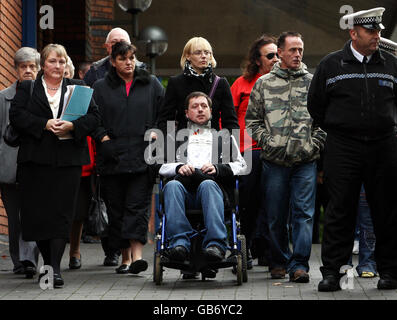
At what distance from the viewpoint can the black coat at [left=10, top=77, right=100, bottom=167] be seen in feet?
26.0

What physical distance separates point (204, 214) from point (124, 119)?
1541mm

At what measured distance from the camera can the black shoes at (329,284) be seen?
24.3ft

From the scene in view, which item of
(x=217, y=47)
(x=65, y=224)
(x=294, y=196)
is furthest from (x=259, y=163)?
(x=217, y=47)

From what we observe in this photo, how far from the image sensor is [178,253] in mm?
7703

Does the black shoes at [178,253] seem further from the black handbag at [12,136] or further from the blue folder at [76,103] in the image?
the black handbag at [12,136]

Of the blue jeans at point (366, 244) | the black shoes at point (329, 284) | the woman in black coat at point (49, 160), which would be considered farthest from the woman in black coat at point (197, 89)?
the black shoes at point (329, 284)

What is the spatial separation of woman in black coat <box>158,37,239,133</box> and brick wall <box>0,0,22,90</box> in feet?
13.4

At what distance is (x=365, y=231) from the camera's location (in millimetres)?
8758

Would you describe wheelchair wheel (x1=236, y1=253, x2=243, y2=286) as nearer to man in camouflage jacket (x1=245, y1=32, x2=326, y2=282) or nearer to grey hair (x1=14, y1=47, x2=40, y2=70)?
man in camouflage jacket (x1=245, y1=32, x2=326, y2=282)

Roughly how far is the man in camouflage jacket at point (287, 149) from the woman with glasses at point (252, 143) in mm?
734

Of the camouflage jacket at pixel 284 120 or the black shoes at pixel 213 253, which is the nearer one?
the black shoes at pixel 213 253

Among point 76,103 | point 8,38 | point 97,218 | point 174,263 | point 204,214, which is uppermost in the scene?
point 8,38

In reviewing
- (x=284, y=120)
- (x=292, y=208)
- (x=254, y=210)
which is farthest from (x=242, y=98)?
(x=292, y=208)

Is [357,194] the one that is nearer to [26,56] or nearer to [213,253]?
[213,253]
